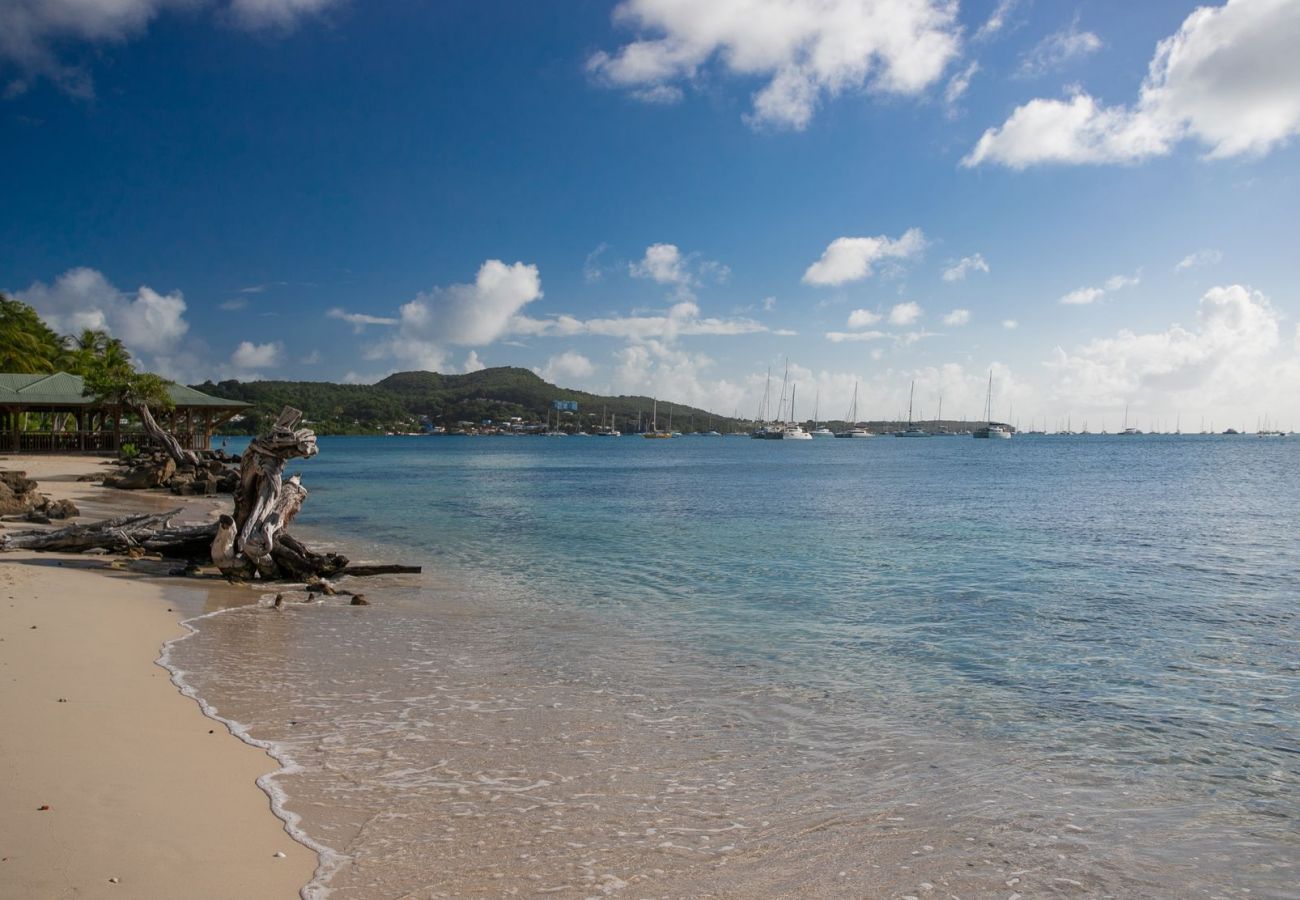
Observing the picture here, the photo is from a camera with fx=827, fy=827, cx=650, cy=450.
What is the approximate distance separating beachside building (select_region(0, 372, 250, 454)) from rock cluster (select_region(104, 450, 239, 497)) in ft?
48.3

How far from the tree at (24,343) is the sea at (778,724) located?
214ft

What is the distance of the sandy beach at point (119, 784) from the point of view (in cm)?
463

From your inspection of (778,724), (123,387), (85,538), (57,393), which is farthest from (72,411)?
(778,724)

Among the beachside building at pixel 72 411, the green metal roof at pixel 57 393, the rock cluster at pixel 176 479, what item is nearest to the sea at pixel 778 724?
the rock cluster at pixel 176 479

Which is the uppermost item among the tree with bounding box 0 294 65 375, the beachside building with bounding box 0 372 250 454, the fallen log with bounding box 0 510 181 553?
the tree with bounding box 0 294 65 375

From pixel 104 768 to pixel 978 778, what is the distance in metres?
6.83

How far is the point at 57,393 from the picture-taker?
52219 millimetres

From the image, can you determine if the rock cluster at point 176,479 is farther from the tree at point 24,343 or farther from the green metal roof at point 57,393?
the tree at point 24,343

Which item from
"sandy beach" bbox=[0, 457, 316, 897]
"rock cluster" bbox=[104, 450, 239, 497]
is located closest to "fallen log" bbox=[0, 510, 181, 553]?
"sandy beach" bbox=[0, 457, 316, 897]

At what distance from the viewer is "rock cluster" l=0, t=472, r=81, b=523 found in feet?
70.0

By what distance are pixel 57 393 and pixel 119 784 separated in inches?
2270

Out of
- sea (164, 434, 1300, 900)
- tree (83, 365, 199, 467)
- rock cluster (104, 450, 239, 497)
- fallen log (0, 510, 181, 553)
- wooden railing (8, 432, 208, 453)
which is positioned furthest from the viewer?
wooden railing (8, 432, 208, 453)

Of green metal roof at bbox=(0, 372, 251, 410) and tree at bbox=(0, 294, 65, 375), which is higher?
tree at bbox=(0, 294, 65, 375)

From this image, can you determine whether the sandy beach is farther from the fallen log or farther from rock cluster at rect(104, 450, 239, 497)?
rock cluster at rect(104, 450, 239, 497)
